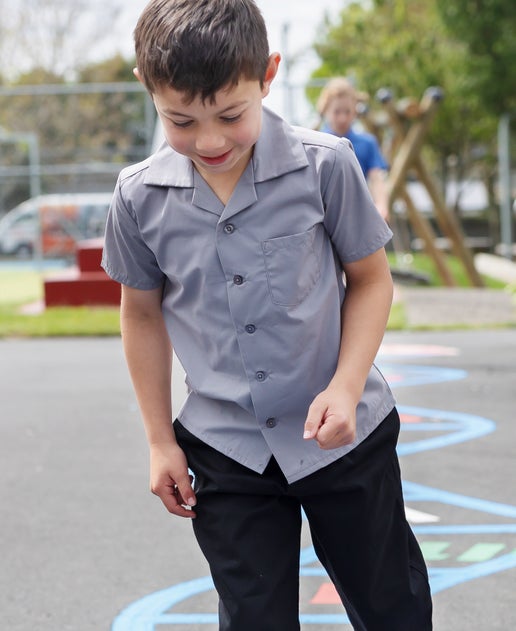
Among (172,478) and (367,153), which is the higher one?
(172,478)

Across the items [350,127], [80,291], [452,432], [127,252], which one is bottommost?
[80,291]

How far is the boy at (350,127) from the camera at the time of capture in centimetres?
718

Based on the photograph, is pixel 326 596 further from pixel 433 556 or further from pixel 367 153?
pixel 367 153

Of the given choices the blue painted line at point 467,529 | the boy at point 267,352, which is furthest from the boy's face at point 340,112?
the boy at point 267,352

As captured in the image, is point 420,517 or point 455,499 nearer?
point 420,517

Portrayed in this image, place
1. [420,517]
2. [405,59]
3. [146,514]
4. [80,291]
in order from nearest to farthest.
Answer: [420,517] → [146,514] → [80,291] → [405,59]

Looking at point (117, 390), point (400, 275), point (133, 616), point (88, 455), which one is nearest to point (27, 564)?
point (133, 616)

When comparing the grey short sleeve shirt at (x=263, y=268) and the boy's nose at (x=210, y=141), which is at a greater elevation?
the boy's nose at (x=210, y=141)

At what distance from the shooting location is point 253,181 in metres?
2.13

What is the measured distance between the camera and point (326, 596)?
12.0ft

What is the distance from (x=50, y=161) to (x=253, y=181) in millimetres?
16304

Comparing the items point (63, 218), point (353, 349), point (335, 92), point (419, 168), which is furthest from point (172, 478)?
point (63, 218)

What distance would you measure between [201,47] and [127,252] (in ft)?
1.60

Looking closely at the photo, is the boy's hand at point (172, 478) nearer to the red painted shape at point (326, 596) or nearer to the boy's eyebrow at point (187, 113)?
the boy's eyebrow at point (187, 113)
